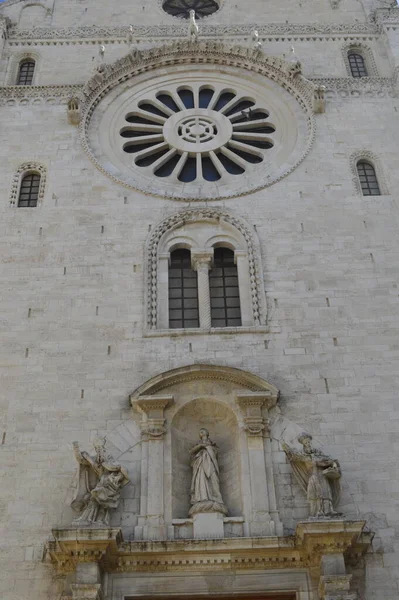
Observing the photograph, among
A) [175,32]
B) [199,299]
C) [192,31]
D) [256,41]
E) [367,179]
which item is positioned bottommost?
[199,299]

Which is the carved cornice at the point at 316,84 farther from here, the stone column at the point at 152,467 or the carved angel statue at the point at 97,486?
the carved angel statue at the point at 97,486

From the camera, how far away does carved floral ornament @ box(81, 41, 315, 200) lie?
67.7ft

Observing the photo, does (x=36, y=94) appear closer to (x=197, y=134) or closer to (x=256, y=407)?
(x=197, y=134)

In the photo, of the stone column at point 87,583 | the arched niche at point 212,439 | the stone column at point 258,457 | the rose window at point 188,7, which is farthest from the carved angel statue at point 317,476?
the rose window at point 188,7

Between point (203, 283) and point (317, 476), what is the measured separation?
17.8 feet

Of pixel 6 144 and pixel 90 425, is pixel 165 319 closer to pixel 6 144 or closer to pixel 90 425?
pixel 90 425

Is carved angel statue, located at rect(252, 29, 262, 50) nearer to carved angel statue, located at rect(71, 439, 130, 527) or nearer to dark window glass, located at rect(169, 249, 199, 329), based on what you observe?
dark window glass, located at rect(169, 249, 199, 329)

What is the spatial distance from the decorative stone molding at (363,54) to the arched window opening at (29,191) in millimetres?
9084

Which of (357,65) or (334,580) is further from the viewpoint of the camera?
(357,65)

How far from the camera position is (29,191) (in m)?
20.2

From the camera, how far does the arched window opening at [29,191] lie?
65.5ft

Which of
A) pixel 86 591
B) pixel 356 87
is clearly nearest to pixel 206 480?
pixel 86 591

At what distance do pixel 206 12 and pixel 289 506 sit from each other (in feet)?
52.8

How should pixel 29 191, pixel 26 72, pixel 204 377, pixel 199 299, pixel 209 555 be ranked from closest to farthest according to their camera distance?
1. pixel 209 555
2. pixel 204 377
3. pixel 199 299
4. pixel 29 191
5. pixel 26 72
